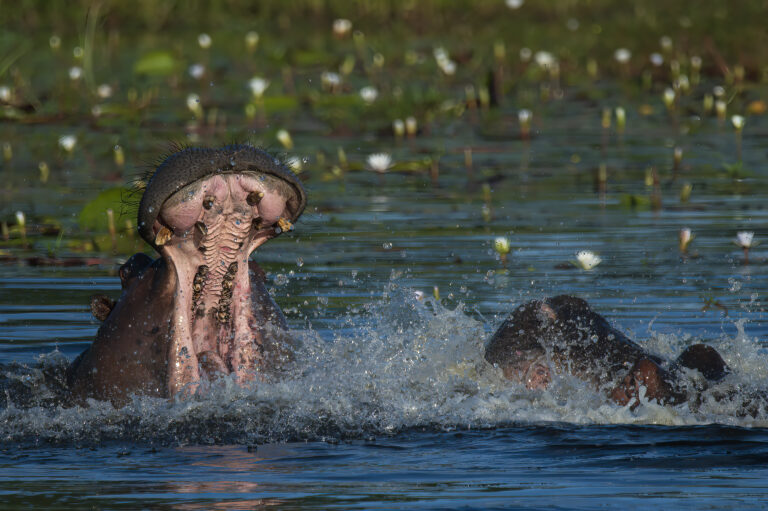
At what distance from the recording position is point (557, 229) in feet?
29.0

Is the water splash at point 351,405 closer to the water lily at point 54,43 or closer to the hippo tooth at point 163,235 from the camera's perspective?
the hippo tooth at point 163,235

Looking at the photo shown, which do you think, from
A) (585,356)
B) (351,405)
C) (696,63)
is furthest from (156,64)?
(585,356)

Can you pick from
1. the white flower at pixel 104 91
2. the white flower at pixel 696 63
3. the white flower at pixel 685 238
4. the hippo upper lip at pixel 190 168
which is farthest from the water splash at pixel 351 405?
the white flower at pixel 696 63

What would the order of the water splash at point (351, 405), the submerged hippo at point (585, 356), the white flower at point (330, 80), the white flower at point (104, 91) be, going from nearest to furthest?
the water splash at point (351, 405), the submerged hippo at point (585, 356), the white flower at point (104, 91), the white flower at point (330, 80)

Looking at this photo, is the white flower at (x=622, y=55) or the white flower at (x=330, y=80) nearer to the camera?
the white flower at (x=330, y=80)

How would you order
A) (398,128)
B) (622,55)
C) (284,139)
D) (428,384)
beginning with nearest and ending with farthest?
(428,384) → (284,139) → (398,128) → (622,55)

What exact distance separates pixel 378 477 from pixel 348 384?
3.11ft

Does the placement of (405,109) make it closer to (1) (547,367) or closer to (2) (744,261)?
(2) (744,261)

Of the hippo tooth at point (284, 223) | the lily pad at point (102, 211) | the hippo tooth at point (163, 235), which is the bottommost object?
the hippo tooth at point (163, 235)

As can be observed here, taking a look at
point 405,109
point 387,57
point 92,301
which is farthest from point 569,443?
point 387,57

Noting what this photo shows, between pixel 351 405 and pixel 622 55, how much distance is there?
426 inches

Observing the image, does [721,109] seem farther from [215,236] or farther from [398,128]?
[215,236]

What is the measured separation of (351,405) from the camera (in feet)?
16.5

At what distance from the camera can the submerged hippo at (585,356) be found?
4875 millimetres
